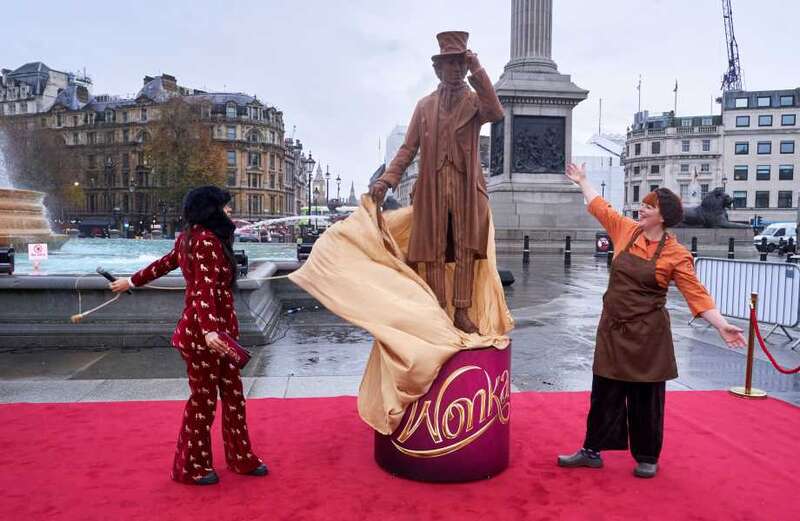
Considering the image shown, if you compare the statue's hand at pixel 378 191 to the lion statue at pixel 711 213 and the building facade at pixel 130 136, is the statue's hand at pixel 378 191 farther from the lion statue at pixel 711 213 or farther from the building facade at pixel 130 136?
the building facade at pixel 130 136

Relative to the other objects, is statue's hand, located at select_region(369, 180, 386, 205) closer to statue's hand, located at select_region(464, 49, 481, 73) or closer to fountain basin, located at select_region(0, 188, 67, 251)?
statue's hand, located at select_region(464, 49, 481, 73)

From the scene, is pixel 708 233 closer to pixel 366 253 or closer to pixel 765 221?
pixel 366 253

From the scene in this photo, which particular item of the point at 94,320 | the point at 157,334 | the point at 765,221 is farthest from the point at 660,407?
the point at 765,221

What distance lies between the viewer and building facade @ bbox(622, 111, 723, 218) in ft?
286

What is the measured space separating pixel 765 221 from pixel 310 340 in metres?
90.2

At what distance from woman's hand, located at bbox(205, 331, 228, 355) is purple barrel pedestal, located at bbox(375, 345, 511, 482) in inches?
49.4

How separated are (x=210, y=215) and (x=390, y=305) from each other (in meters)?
1.31

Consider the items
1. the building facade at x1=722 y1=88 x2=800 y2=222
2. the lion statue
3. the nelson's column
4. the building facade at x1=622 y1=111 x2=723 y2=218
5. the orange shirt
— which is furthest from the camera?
the building facade at x1=622 y1=111 x2=723 y2=218

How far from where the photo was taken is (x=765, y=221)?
3344 inches

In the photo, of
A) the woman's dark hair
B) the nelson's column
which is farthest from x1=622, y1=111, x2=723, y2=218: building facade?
the woman's dark hair

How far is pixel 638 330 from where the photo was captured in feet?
14.6

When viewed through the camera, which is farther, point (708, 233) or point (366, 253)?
point (708, 233)

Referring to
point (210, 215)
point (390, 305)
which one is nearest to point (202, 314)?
point (210, 215)

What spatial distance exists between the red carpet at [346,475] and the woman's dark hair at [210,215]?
144cm
